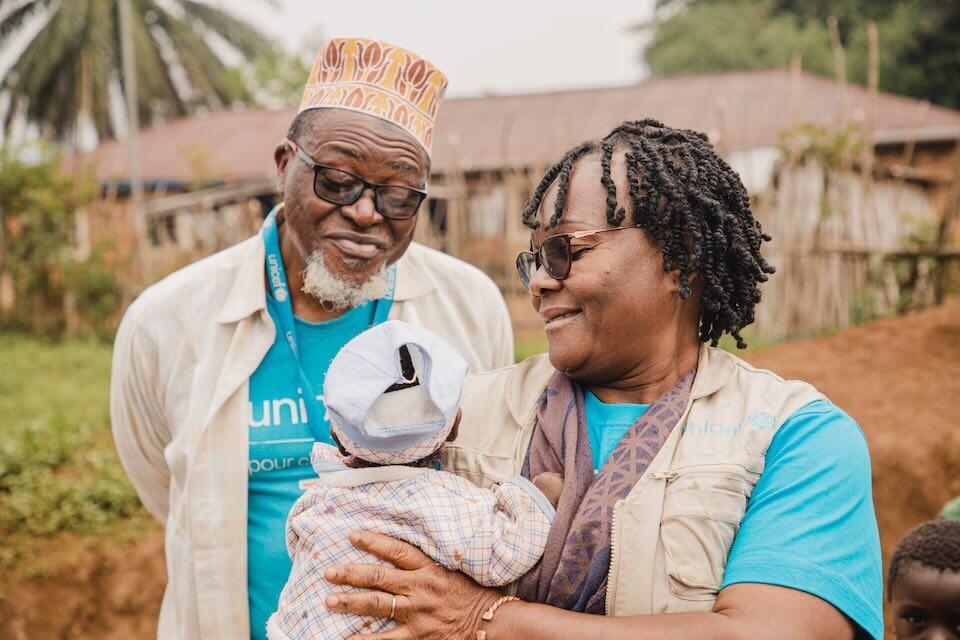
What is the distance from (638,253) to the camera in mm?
1969

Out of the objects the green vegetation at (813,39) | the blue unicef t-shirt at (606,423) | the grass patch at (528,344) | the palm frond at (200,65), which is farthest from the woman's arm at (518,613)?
the palm frond at (200,65)

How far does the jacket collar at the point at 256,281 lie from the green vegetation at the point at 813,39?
22.4 metres

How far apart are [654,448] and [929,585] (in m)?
1.94

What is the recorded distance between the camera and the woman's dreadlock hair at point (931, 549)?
125 inches

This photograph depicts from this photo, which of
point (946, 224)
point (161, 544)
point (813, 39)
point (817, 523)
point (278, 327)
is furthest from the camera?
point (813, 39)

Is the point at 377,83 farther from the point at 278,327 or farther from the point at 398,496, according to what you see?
the point at 398,496

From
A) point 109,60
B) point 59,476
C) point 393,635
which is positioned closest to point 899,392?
point 393,635

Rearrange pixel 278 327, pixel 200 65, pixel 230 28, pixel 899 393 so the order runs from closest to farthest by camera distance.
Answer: pixel 278 327 < pixel 899 393 < pixel 200 65 < pixel 230 28

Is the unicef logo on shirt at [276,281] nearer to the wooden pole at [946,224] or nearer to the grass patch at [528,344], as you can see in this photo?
the grass patch at [528,344]

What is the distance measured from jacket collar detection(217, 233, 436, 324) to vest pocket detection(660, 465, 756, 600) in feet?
4.78

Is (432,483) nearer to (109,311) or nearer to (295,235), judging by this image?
(295,235)

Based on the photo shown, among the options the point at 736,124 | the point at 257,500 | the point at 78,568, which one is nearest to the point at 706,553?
the point at 257,500

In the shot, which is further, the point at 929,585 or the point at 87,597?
the point at 87,597

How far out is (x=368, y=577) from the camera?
6.04 feet
